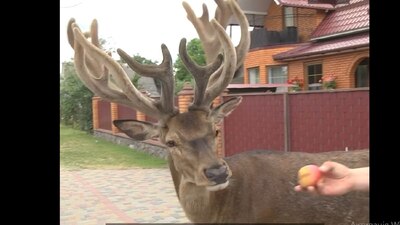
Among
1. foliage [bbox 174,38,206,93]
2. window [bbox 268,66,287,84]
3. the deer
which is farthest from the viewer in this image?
window [bbox 268,66,287,84]

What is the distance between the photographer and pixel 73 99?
180cm

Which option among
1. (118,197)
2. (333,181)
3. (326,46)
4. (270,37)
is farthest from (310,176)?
(326,46)

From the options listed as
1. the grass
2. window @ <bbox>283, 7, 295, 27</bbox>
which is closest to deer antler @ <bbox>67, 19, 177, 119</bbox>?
the grass

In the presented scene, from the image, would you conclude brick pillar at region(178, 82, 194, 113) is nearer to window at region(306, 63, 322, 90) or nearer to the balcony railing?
the balcony railing

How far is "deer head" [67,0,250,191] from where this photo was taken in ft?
3.51

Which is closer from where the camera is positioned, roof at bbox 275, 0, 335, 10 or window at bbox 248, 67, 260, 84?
window at bbox 248, 67, 260, 84

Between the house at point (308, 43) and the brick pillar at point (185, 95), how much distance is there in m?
0.58

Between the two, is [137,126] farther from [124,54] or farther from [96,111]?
[96,111]

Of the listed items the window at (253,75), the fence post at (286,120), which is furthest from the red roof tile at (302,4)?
the fence post at (286,120)

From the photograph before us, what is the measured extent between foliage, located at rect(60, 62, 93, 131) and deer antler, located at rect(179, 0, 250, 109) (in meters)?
0.41

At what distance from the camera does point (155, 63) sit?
1.22 metres

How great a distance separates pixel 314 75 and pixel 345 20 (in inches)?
15.4
